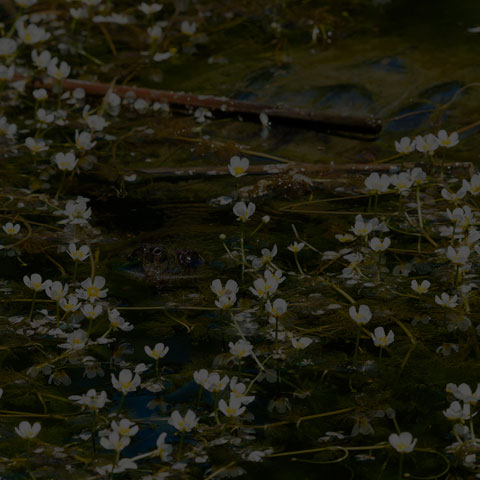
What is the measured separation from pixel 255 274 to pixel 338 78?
2.22 m

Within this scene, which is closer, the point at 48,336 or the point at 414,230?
the point at 48,336

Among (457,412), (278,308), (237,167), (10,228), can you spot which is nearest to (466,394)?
(457,412)

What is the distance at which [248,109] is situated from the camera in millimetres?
4996

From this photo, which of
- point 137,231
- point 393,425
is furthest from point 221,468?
point 137,231

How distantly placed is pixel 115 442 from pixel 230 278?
1216mm

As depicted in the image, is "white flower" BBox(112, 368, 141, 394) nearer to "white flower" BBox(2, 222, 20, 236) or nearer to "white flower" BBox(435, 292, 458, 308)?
"white flower" BBox(435, 292, 458, 308)

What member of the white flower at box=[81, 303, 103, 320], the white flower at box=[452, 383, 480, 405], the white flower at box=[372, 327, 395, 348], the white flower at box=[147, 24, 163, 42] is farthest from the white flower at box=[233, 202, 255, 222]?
the white flower at box=[147, 24, 163, 42]

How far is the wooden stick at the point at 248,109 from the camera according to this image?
4.81m

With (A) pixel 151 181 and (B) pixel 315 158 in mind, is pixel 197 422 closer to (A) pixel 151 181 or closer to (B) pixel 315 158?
(A) pixel 151 181

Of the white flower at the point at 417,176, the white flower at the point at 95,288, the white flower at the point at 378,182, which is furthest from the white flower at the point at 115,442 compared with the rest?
the white flower at the point at 417,176

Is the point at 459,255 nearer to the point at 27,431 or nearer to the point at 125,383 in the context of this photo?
the point at 125,383

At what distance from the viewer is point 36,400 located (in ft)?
9.20

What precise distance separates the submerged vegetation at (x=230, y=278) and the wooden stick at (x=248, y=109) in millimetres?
36

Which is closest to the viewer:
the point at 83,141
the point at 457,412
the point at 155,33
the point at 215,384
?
the point at 457,412
